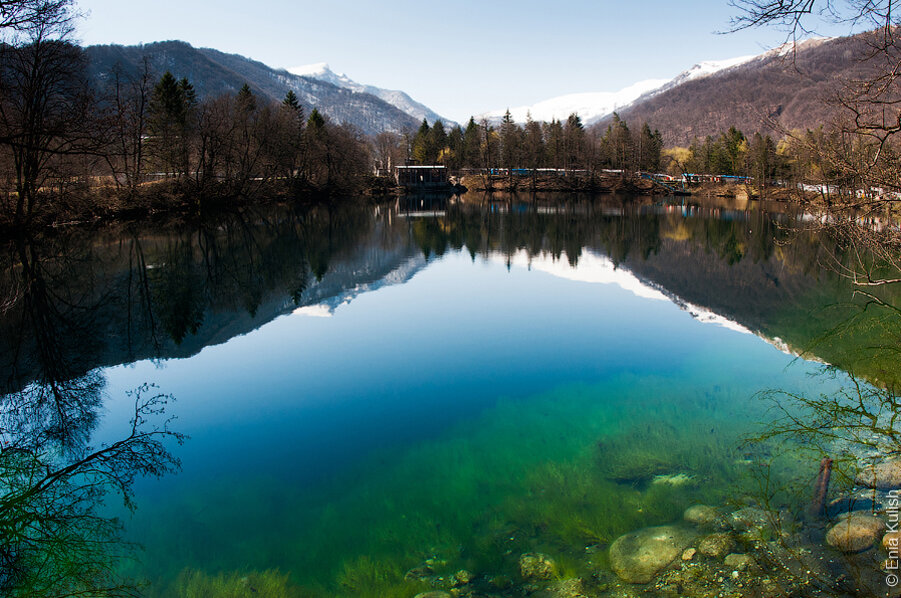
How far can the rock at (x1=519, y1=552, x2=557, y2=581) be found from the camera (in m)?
5.05

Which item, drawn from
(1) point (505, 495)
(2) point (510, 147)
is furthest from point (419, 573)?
(2) point (510, 147)

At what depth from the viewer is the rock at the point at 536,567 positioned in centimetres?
505

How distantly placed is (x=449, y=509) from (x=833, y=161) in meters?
8.77

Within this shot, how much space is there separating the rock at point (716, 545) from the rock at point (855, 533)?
0.92m

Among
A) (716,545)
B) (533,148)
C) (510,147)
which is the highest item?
(510,147)

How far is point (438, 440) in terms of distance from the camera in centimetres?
784

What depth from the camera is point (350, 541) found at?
18.6 feet

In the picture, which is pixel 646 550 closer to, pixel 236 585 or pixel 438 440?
pixel 438 440

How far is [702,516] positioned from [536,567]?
203 centimetres

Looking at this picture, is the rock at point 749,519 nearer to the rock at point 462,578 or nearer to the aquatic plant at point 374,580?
the rock at point 462,578

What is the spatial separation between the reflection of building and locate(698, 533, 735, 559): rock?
88.5m

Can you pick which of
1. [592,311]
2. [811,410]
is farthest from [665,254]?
[811,410]

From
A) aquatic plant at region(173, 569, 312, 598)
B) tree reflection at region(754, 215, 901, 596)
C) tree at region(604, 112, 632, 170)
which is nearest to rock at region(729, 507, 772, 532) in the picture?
tree reflection at region(754, 215, 901, 596)

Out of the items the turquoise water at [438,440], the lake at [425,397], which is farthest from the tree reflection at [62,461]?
the turquoise water at [438,440]
